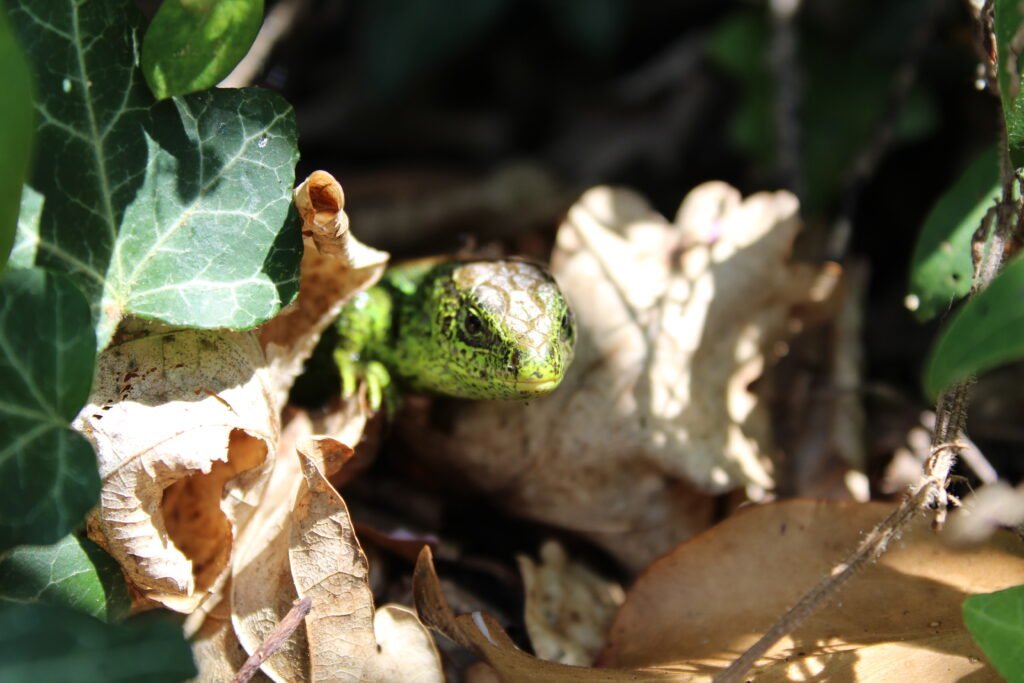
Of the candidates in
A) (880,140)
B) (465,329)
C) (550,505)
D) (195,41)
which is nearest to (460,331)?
(465,329)

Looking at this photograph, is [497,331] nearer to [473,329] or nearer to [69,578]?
[473,329]

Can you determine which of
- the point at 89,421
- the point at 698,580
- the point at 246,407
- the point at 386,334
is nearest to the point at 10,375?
the point at 89,421

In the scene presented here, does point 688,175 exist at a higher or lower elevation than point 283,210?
higher

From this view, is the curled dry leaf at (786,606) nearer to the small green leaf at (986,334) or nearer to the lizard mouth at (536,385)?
the lizard mouth at (536,385)

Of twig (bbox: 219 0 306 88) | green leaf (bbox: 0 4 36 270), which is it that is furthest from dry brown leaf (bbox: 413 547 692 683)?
twig (bbox: 219 0 306 88)

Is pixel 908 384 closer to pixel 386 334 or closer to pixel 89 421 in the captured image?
pixel 386 334

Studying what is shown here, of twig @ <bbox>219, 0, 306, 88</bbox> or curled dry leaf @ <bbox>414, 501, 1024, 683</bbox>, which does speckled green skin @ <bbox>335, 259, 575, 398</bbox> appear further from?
twig @ <bbox>219, 0, 306, 88</bbox>

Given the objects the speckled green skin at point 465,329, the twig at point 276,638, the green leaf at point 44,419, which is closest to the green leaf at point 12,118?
the green leaf at point 44,419
